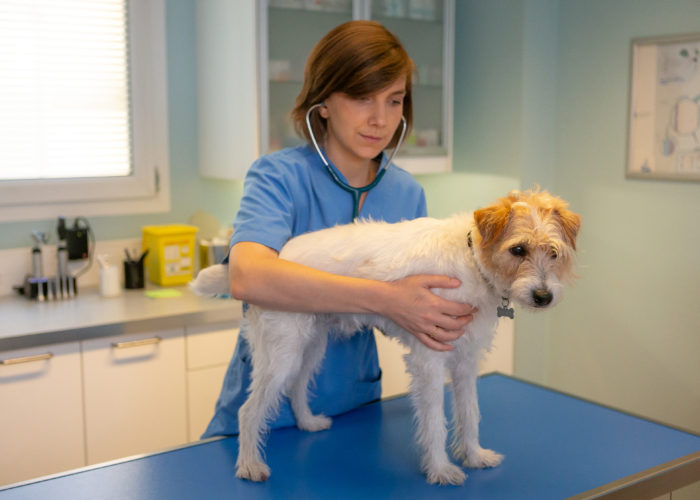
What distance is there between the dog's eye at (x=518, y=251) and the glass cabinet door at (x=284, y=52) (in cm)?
195

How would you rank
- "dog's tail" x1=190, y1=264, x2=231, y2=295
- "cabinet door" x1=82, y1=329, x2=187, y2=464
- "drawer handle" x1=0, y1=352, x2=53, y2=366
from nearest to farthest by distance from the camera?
"dog's tail" x1=190, y1=264, x2=231, y2=295, "drawer handle" x1=0, y1=352, x2=53, y2=366, "cabinet door" x1=82, y1=329, x2=187, y2=464

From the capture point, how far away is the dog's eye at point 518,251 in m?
1.36

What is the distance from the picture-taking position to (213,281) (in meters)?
1.67

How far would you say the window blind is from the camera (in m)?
3.10

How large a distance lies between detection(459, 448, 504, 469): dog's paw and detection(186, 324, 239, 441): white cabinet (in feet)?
5.22

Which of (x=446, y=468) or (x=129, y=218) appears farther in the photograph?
(x=129, y=218)

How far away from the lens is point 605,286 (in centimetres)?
351

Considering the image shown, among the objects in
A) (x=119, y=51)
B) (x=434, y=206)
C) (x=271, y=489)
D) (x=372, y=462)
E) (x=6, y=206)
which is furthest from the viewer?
(x=434, y=206)

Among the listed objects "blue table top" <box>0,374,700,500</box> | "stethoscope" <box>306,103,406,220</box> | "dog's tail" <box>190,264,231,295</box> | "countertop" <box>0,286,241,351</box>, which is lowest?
"blue table top" <box>0,374,700,500</box>

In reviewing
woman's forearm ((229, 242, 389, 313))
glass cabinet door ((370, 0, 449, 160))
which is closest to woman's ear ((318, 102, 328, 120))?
woman's forearm ((229, 242, 389, 313))

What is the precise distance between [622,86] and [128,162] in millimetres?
2334

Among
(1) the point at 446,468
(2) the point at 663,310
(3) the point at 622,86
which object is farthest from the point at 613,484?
(3) the point at 622,86

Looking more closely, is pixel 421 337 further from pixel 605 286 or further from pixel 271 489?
pixel 605 286

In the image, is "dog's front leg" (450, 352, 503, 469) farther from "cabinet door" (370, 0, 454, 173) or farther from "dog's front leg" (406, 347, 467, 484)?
"cabinet door" (370, 0, 454, 173)
